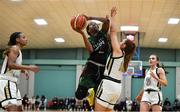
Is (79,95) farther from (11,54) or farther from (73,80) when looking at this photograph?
(73,80)

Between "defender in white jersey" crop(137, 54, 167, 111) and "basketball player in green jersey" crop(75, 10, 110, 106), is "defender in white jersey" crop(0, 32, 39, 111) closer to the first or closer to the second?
"basketball player in green jersey" crop(75, 10, 110, 106)

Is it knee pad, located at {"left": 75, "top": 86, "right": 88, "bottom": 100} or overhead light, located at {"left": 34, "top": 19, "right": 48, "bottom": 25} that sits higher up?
overhead light, located at {"left": 34, "top": 19, "right": 48, "bottom": 25}

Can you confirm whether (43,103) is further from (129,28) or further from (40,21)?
(129,28)

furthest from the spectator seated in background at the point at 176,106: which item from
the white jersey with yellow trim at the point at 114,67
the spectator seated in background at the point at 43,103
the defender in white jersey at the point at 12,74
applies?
the white jersey with yellow trim at the point at 114,67

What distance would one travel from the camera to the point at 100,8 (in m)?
16.2

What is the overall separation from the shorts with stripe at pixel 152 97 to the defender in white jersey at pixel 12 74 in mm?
3207

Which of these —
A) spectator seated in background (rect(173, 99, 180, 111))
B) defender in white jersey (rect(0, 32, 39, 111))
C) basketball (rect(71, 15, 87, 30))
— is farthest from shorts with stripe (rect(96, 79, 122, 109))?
spectator seated in background (rect(173, 99, 180, 111))

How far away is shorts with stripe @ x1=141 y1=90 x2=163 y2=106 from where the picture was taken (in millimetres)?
7867

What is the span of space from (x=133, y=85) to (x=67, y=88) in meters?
5.29

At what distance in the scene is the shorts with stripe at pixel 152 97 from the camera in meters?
7.87

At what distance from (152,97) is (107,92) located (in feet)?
10.3

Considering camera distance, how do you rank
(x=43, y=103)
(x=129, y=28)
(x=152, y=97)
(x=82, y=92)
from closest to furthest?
(x=82, y=92)
(x=152, y=97)
(x=129, y=28)
(x=43, y=103)

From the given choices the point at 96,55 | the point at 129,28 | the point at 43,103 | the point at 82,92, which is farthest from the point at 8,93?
the point at 43,103

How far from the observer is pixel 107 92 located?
16.5 ft
